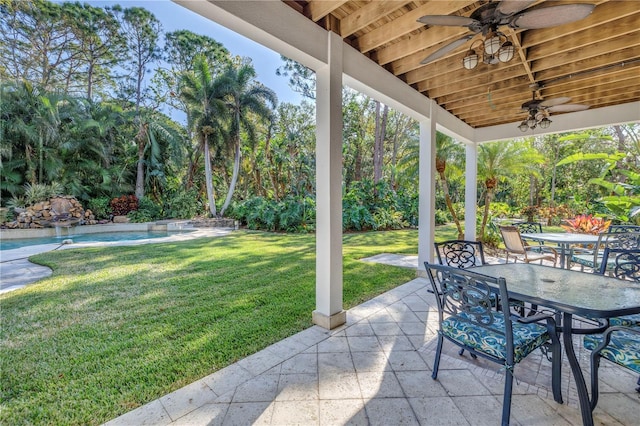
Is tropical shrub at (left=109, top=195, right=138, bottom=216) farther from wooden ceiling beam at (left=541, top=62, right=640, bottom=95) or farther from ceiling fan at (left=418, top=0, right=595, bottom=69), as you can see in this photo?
wooden ceiling beam at (left=541, top=62, right=640, bottom=95)

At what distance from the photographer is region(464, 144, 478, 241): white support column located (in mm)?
6662

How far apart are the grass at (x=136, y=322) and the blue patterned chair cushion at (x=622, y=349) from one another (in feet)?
7.72

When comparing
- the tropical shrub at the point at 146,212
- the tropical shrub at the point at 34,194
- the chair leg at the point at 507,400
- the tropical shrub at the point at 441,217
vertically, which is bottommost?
the chair leg at the point at 507,400

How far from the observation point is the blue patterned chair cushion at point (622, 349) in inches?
64.0

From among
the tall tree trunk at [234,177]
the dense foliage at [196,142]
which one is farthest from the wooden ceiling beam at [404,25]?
the tall tree trunk at [234,177]

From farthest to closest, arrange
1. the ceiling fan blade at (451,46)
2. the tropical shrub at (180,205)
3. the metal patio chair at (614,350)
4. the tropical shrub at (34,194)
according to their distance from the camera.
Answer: the tropical shrub at (180,205)
the tropical shrub at (34,194)
the ceiling fan blade at (451,46)
the metal patio chair at (614,350)

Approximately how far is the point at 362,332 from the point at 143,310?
8.99 ft

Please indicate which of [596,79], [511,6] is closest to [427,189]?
[596,79]

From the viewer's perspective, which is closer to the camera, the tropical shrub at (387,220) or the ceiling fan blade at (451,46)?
the ceiling fan blade at (451,46)

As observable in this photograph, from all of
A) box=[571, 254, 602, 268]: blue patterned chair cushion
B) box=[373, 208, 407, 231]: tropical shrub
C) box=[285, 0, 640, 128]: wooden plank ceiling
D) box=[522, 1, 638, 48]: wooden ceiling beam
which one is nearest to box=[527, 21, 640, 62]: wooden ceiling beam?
box=[285, 0, 640, 128]: wooden plank ceiling

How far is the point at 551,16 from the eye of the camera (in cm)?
203

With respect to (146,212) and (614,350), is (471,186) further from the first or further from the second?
(146,212)

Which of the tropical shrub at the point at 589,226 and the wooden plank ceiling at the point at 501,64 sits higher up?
the wooden plank ceiling at the point at 501,64

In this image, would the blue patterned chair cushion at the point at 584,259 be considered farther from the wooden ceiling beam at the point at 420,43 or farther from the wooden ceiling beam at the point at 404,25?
the wooden ceiling beam at the point at 404,25
